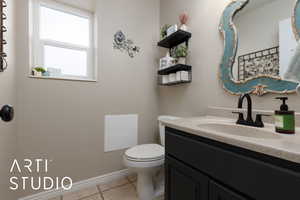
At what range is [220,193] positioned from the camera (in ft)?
1.89

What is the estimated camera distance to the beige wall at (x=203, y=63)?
1.18 metres

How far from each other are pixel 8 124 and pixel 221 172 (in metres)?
1.38

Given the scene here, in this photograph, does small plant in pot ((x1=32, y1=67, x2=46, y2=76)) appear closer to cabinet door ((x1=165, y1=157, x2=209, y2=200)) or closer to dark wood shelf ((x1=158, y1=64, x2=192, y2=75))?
dark wood shelf ((x1=158, y1=64, x2=192, y2=75))

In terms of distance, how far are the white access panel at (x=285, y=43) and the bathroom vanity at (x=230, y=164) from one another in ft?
1.45

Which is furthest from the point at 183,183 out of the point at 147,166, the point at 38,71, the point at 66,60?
the point at 66,60

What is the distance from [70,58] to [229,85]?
1628 millimetres

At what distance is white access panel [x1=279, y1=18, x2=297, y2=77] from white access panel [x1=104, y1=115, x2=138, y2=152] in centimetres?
142

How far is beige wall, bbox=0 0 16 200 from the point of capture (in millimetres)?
893

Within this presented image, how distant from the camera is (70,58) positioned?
5.00 ft

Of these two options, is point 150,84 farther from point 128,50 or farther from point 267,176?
point 267,176

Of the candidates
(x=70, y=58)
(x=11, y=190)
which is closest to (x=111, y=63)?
(x=70, y=58)

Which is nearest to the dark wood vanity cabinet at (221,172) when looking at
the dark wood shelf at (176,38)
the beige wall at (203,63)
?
the beige wall at (203,63)

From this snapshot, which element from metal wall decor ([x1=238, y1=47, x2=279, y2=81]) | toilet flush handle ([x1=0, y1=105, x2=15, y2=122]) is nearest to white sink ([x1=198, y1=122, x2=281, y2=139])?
metal wall decor ([x1=238, y1=47, x2=279, y2=81])

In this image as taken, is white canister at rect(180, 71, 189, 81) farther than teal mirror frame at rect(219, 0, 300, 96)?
Yes
